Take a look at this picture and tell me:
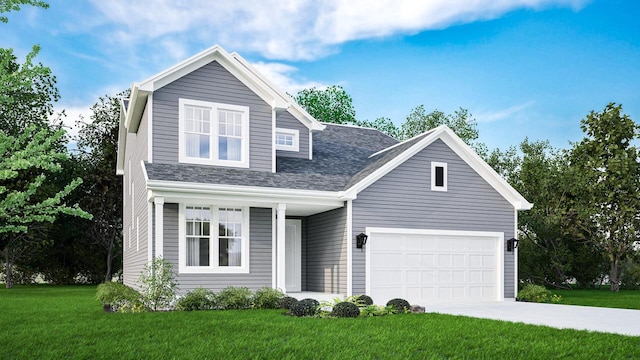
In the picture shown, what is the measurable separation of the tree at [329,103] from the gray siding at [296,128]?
21.5 meters

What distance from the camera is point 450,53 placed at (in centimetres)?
2928

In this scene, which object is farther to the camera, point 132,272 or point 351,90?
point 351,90

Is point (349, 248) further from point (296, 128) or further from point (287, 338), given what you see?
point (287, 338)

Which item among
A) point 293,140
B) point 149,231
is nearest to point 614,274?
point 293,140

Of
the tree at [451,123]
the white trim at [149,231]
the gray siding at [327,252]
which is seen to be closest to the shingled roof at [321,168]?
the white trim at [149,231]

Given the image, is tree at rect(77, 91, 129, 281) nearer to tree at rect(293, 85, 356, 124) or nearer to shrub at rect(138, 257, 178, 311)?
tree at rect(293, 85, 356, 124)

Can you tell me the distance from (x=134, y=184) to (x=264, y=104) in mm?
5386

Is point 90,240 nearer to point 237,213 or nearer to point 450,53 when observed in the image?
point 237,213

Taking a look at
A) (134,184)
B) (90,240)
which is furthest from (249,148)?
(90,240)

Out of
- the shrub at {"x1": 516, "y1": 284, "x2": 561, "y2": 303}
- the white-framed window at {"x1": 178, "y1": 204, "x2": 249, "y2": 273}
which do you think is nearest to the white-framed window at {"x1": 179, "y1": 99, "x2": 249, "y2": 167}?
the white-framed window at {"x1": 178, "y1": 204, "x2": 249, "y2": 273}

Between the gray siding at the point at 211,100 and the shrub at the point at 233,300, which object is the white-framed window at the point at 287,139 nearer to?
the gray siding at the point at 211,100

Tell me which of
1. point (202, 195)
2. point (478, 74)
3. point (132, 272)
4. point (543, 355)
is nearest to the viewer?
point (543, 355)

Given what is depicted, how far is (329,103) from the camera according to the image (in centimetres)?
4169

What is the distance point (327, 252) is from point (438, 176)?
3.92 meters
